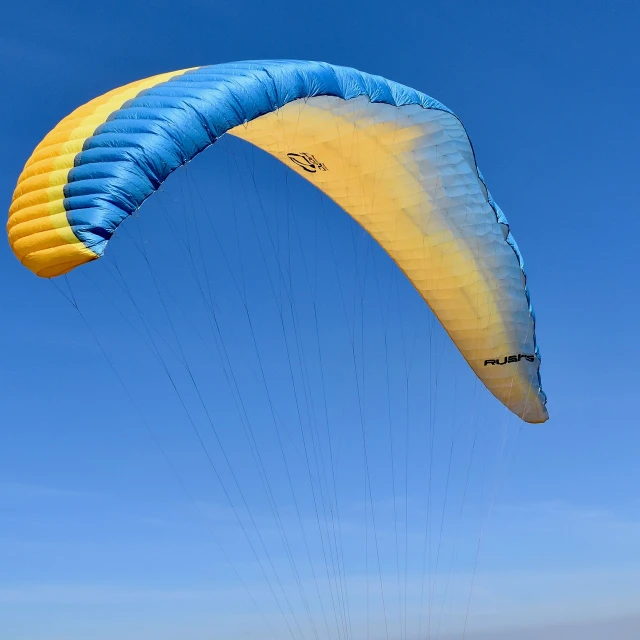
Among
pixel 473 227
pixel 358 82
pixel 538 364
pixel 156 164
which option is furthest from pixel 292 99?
pixel 538 364

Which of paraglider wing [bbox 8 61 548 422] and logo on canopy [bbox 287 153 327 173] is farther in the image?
logo on canopy [bbox 287 153 327 173]

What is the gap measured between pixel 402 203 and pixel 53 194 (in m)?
7.88

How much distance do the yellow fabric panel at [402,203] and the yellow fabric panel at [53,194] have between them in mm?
3342

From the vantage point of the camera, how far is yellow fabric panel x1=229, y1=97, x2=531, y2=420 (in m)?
18.6

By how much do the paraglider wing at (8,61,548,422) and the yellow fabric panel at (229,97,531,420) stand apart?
0.08 ft

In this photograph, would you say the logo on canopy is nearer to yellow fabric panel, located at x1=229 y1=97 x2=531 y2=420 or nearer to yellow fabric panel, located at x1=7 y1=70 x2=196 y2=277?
yellow fabric panel, located at x1=229 y1=97 x2=531 y2=420

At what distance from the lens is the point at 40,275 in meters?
13.7

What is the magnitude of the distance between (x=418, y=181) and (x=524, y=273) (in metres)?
3.08

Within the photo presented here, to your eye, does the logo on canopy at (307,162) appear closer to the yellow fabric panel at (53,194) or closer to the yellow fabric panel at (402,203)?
the yellow fabric panel at (402,203)

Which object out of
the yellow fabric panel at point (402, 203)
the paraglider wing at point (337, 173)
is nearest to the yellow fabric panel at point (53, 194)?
the paraglider wing at point (337, 173)

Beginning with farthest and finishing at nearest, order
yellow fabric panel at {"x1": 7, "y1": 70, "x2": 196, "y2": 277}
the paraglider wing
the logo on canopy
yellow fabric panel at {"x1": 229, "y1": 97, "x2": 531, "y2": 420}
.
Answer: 1. the logo on canopy
2. yellow fabric panel at {"x1": 229, "y1": 97, "x2": 531, "y2": 420}
3. the paraglider wing
4. yellow fabric panel at {"x1": 7, "y1": 70, "x2": 196, "y2": 277}

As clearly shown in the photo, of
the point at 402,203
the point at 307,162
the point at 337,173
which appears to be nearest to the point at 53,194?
the point at 307,162

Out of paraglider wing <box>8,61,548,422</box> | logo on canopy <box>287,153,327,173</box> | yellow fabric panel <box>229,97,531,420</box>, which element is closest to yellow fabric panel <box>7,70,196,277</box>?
paraglider wing <box>8,61,548,422</box>

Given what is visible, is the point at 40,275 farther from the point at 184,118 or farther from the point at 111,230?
the point at 184,118
